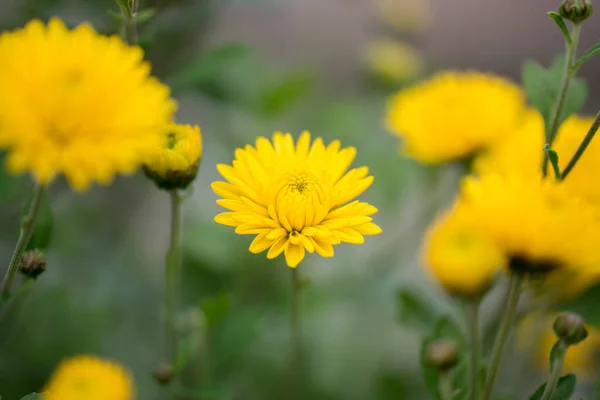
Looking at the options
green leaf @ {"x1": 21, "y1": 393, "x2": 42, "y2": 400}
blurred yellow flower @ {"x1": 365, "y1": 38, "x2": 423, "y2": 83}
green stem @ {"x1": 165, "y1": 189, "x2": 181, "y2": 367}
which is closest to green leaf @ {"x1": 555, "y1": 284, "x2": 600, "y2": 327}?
green stem @ {"x1": 165, "y1": 189, "x2": 181, "y2": 367}

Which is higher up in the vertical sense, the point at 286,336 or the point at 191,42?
the point at 191,42

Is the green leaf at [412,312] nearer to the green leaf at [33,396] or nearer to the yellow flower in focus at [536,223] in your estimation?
the yellow flower in focus at [536,223]

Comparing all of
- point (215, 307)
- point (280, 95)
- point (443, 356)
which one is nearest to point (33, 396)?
point (215, 307)

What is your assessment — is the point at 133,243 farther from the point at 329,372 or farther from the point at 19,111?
the point at 19,111

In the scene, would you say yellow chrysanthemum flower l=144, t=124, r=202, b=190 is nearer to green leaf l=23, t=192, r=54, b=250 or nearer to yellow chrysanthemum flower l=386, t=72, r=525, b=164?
green leaf l=23, t=192, r=54, b=250

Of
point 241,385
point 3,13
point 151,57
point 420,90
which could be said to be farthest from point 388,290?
point 3,13

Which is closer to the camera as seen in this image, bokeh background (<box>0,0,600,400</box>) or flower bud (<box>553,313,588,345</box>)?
flower bud (<box>553,313,588,345</box>)
